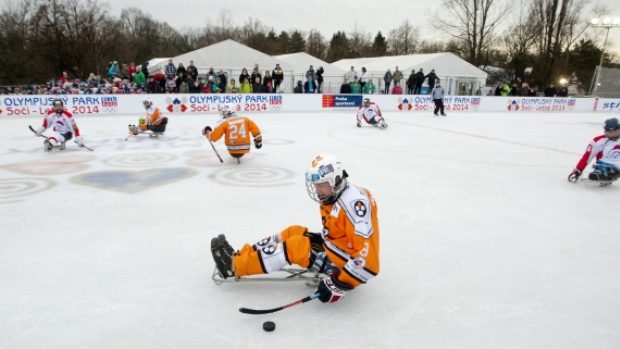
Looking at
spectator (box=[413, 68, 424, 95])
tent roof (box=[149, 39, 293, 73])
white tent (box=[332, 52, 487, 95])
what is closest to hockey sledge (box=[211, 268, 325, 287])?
spectator (box=[413, 68, 424, 95])

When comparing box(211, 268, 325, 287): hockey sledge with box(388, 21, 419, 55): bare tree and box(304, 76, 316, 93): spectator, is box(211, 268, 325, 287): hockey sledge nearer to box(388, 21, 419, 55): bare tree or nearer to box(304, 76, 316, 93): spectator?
box(304, 76, 316, 93): spectator

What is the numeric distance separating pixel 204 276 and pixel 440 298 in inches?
70.7

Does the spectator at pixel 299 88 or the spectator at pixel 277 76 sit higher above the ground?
the spectator at pixel 277 76

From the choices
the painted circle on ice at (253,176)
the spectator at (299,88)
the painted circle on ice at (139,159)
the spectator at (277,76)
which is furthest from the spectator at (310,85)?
the painted circle on ice at (253,176)

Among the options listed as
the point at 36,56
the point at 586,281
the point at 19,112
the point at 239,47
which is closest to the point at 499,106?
the point at 239,47

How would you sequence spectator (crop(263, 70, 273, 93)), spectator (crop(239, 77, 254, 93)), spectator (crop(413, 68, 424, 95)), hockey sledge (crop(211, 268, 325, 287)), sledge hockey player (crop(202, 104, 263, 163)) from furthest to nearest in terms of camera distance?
1. spectator (crop(413, 68, 424, 95))
2. spectator (crop(263, 70, 273, 93))
3. spectator (crop(239, 77, 254, 93))
4. sledge hockey player (crop(202, 104, 263, 163))
5. hockey sledge (crop(211, 268, 325, 287))

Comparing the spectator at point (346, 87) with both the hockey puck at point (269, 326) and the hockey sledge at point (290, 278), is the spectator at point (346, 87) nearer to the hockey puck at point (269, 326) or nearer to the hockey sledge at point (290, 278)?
the hockey sledge at point (290, 278)

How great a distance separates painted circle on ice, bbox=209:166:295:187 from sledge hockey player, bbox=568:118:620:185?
4628mm

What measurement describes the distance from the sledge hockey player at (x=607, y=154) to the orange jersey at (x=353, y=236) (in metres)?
5.10

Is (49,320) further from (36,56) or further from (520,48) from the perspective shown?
(520,48)

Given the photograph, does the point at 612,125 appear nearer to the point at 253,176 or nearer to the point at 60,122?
the point at 253,176

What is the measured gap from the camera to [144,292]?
9.41 feet

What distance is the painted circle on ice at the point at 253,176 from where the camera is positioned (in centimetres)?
597

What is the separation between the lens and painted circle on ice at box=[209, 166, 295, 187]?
597 centimetres
